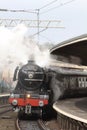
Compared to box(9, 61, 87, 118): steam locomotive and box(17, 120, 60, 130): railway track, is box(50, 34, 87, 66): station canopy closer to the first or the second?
box(9, 61, 87, 118): steam locomotive

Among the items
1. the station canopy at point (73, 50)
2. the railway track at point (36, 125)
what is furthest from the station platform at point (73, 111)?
the station canopy at point (73, 50)

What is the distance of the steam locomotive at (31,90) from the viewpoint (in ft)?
76.2

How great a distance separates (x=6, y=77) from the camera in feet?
192

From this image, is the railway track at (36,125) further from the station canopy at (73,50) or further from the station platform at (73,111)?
the station canopy at (73,50)

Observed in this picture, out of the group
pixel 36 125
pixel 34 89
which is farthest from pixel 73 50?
pixel 34 89

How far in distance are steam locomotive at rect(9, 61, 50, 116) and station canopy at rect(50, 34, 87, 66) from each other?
153cm

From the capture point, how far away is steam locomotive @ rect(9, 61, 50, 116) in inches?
915

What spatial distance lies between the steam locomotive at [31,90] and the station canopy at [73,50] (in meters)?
1.53

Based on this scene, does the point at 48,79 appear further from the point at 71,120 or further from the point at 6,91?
the point at 6,91

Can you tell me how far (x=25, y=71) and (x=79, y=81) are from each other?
28.0 feet

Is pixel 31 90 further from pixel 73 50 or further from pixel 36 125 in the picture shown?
pixel 73 50

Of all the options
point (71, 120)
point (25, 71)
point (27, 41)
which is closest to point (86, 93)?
point (27, 41)

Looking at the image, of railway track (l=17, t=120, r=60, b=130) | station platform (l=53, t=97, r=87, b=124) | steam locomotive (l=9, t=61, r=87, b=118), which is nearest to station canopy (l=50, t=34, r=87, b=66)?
steam locomotive (l=9, t=61, r=87, b=118)

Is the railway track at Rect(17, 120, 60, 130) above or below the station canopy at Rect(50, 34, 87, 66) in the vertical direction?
below
